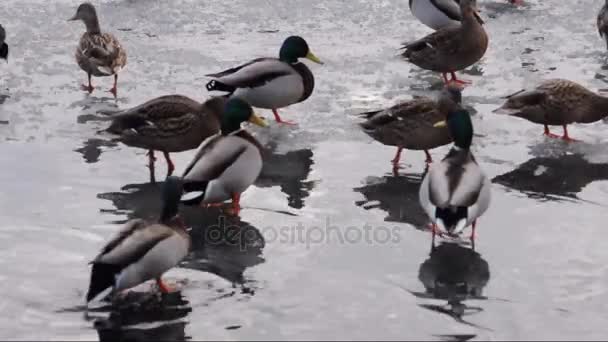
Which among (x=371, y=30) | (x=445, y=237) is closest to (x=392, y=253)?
(x=445, y=237)

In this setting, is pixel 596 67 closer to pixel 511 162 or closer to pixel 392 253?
pixel 511 162

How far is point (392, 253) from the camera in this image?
7.63 metres

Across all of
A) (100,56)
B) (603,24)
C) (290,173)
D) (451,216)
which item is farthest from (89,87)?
(603,24)

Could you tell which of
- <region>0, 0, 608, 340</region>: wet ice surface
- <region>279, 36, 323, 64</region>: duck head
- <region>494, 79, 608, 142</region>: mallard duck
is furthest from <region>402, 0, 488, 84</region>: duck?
<region>494, 79, 608, 142</region>: mallard duck

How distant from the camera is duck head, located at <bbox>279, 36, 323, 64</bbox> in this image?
422 inches

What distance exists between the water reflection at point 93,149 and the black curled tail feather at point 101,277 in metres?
2.96

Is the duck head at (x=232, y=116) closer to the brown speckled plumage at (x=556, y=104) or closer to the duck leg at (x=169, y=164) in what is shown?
the duck leg at (x=169, y=164)

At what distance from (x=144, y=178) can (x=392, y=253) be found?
244 centimetres

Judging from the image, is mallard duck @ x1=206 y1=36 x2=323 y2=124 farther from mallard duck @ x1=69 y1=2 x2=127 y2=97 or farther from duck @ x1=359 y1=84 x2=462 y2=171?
mallard duck @ x1=69 y1=2 x2=127 y2=97

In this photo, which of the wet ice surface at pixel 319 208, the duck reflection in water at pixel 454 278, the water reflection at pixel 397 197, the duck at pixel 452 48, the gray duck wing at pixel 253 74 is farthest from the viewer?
the duck at pixel 452 48

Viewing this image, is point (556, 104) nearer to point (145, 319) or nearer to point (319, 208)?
point (319, 208)

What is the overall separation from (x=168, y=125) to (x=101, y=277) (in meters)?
2.77

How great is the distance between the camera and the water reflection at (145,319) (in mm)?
6371

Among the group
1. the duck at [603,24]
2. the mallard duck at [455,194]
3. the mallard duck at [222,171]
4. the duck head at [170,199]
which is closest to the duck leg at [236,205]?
the mallard duck at [222,171]
